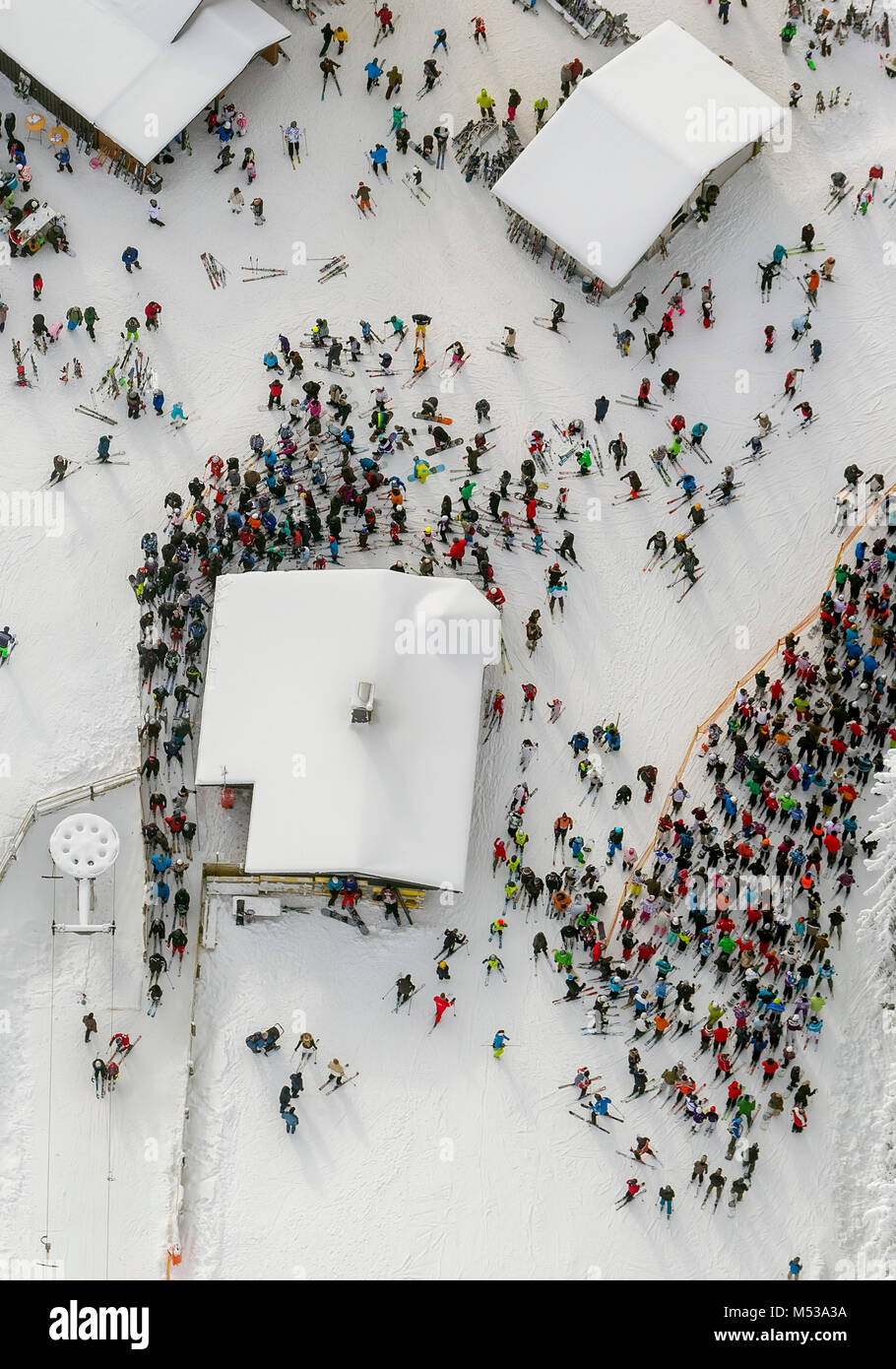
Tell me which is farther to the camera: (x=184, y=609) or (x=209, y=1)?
(x=209, y=1)

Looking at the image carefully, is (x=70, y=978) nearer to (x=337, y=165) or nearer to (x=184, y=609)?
(x=184, y=609)

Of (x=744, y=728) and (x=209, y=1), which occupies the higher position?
(x=209, y=1)

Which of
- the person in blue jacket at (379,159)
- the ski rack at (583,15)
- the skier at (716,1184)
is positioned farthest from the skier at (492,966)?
the ski rack at (583,15)

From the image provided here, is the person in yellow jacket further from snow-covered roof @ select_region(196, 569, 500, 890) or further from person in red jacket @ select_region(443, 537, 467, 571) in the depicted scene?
snow-covered roof @ select_region(196, 569, 500, 890)

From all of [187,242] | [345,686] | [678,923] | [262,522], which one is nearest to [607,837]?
[678,923]

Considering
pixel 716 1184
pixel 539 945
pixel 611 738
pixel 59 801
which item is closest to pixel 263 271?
pixel 59 801

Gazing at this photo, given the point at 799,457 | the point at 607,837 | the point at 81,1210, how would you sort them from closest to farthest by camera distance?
the point at 81,1210 → the point at 607,837 → the point at 799,457

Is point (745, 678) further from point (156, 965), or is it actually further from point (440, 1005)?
point (156, 965)

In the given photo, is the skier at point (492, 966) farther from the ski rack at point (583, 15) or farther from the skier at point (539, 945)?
the ski rack at point (583, 15)
